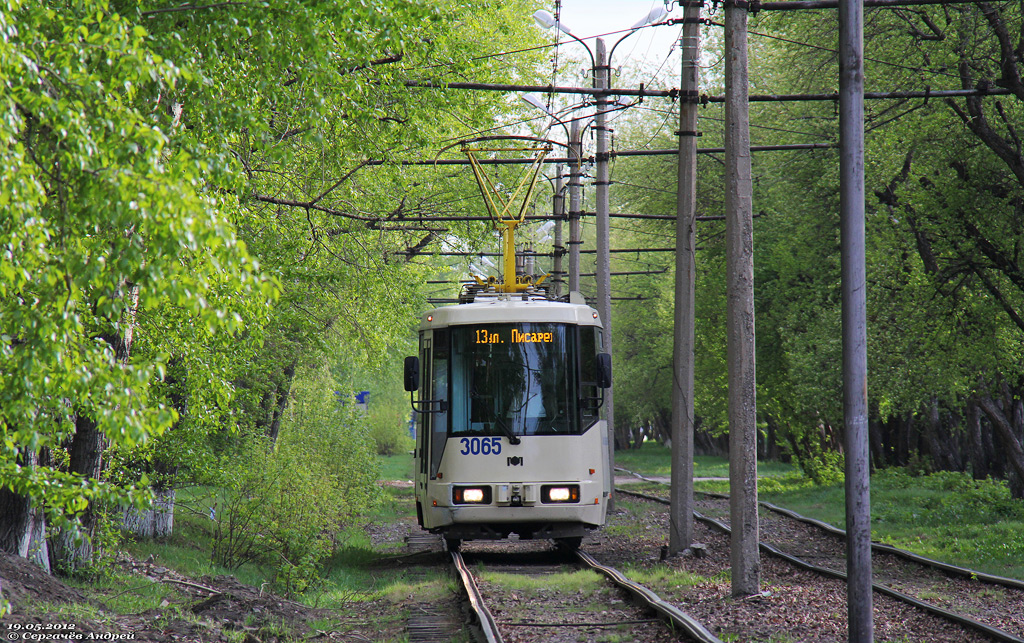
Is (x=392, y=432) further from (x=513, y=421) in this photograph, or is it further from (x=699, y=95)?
(x=699, y=95)

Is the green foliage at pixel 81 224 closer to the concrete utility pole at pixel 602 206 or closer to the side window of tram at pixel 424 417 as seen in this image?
the side window of tram at pixel 424 417

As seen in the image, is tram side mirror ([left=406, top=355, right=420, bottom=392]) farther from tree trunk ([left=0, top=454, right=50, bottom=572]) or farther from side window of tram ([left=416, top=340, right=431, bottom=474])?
tree trunk ([left=0, top=454, right=50, bottom=572])

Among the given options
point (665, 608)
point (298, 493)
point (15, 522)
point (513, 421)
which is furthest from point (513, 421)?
point (15, 522)

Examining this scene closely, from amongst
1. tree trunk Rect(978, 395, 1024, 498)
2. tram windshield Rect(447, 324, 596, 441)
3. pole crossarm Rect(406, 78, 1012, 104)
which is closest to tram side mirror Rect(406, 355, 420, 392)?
tram windshield Rect(447, 324, 596, 441)

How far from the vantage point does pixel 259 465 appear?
15.6 meters

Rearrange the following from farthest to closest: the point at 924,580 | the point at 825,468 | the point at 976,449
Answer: the point at 825,468
the point at 976,449
the point at 924,580

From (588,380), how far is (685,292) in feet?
6.96

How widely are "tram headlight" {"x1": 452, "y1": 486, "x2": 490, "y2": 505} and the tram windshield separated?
30.1 inches

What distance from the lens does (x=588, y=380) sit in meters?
13.9

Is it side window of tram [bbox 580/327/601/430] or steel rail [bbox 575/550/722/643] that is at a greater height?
side window of tram [bbox 580/327/601/430]

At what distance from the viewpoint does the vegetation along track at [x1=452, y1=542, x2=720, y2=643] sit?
9.35 metres

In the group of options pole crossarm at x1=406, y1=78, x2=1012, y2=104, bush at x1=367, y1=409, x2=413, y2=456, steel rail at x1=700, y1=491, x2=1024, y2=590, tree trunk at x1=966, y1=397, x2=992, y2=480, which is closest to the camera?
steel rail at x1=700, y1=491, x2=1024, y2=590

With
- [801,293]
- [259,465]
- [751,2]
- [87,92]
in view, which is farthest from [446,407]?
[801,293]

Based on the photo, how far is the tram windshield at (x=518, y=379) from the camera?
13664 millimetres
